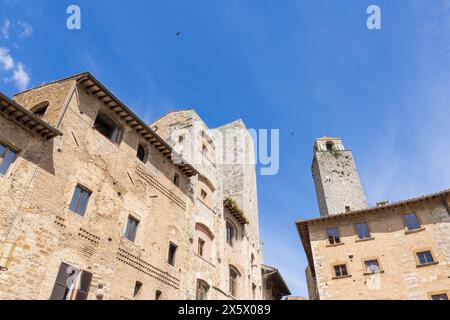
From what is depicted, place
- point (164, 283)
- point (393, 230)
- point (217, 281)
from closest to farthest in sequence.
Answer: point (164, 283) → point (217, 281) → point (393, 230)

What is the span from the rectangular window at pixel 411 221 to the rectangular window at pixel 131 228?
754 inches

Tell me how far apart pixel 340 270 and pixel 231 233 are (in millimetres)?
8374

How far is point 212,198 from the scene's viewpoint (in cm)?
2312

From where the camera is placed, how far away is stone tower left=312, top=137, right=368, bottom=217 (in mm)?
44812

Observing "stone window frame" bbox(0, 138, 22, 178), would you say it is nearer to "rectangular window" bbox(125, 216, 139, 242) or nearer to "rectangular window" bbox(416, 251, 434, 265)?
"rectangular window" bbox(125, 216, 139, 242)

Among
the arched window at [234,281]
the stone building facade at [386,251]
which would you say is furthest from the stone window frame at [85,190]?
the stone building facade at [386,251]

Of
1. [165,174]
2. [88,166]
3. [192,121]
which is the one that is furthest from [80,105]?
[192,121]

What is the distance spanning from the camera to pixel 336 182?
1861 inches

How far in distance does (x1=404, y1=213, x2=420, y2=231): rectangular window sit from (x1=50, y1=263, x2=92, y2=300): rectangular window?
21403 millimetres

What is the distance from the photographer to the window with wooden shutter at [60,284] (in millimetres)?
10891
